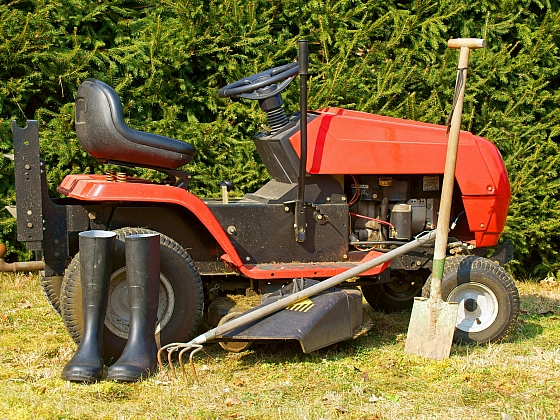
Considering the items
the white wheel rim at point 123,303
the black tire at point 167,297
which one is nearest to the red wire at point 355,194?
the black tire at point 167,297

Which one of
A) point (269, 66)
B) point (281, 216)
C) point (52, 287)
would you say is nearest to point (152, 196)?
point (281, 216)

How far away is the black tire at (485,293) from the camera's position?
15.6 ft

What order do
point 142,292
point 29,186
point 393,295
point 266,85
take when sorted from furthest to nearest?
point 393,295
point 266,85
point 29,186
point 142,292

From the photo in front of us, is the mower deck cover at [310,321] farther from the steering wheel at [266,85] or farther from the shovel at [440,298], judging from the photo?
the steering wheel at [266,85]

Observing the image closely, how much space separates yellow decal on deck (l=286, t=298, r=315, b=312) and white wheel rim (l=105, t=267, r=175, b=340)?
27.2 inches

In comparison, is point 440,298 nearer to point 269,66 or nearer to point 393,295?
point 393,295

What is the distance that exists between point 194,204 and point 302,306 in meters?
0.86

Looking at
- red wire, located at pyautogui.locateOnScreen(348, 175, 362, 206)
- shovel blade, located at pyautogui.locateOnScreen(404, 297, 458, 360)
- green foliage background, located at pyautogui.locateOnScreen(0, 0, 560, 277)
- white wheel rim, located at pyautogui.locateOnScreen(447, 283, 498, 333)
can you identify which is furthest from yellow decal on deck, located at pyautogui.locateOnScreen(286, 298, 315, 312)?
green foliage background, located at pyautogui.locateOnScreen(0, 0, 560, 277)

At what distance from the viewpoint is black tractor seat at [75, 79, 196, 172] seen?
4305mm

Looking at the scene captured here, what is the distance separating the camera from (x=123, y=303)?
4.41m

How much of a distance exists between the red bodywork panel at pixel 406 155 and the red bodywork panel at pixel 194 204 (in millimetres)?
605

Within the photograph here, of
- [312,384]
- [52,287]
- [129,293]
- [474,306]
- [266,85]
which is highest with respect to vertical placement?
[266,85]

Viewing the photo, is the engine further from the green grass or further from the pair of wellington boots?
the pair of wellington boots

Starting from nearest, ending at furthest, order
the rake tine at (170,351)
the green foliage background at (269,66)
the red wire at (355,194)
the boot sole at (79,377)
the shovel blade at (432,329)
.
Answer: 1. the boot sole at (79,377)
2. the rake tine at (170,351)
3. the shovel blade at (432,329)
4. the red wire at (355,194)
5. the green foliage background at (269,66)
